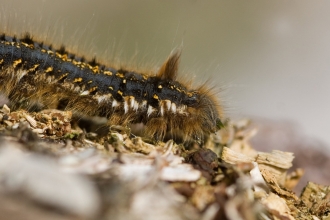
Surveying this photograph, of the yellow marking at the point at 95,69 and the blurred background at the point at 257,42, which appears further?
the blurred background at the point at 257,42

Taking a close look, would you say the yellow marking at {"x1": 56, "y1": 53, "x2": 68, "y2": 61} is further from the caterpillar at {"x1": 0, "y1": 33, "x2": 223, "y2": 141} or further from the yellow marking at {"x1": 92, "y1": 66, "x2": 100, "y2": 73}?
the yellow marking at {"x1": 92, "y1": 66, "x2": 100, "y2": 73}

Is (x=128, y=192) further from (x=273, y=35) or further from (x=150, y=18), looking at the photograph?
(x=273, y=35)

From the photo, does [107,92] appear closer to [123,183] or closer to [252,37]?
[123,183]

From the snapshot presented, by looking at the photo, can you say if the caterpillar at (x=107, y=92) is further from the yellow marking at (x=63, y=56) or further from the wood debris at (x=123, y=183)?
the wood debris at (x=123, y=183)

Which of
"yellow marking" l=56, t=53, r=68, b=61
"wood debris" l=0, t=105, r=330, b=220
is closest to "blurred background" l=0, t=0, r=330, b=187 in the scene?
"yellow marking" l=56, t=53, r=68, b=61

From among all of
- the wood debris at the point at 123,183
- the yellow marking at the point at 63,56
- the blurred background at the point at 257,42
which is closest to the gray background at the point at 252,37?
the blurred background at the point at 257,42

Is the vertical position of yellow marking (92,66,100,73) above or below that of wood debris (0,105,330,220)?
above

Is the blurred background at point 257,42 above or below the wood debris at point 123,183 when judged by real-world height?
above

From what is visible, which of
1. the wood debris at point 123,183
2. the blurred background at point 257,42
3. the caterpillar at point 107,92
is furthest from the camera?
the blurred background at point 257,42
